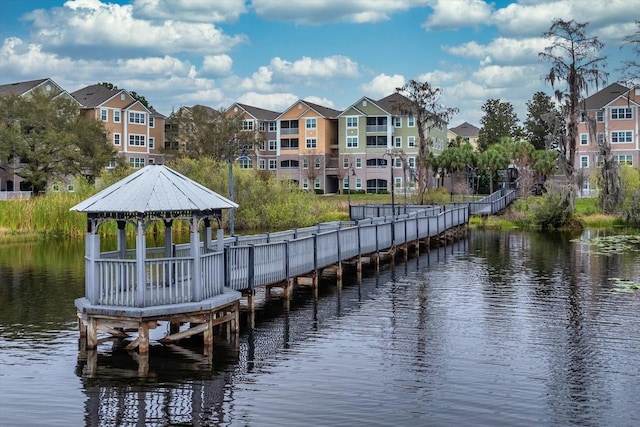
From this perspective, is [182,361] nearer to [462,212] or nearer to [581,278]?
[581,278]

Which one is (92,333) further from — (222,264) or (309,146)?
(309,146)

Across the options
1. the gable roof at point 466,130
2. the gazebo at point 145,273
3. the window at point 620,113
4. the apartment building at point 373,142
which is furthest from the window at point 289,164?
the gazebo at point 145,273

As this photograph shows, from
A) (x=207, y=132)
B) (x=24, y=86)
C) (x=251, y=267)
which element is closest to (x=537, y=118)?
(x=207, y=132)

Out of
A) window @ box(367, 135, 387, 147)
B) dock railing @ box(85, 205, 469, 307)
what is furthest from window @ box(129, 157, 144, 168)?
dock railing @ box(85, 205, 469, 307)

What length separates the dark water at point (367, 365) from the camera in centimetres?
1255

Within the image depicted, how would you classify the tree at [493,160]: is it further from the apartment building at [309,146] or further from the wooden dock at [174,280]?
the wooden dock at [174,280]

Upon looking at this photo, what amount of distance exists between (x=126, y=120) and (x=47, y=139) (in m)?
26.9

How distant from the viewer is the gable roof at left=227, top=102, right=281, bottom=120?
10138 cm

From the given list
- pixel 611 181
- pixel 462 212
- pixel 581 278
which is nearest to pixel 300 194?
pixel 462 212

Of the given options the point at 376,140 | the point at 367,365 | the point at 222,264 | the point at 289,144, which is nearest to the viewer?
the point at 367,365

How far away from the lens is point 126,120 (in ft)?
294

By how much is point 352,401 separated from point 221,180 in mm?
43934

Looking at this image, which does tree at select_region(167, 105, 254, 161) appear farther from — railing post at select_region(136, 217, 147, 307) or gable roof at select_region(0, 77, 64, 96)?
railing post at select_region(136, 217, 147, 307)

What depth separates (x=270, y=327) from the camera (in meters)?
19.6
